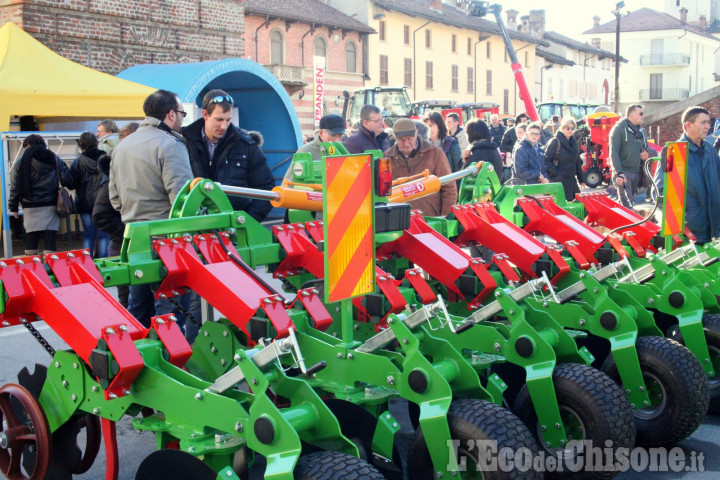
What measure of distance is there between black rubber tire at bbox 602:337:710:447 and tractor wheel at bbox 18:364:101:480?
106 inches

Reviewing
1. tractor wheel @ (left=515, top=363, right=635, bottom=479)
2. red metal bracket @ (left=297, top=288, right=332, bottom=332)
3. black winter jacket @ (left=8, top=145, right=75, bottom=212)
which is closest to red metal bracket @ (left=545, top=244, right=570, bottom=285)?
tractor wheel @ (left=515, top=363, right=635, bottom=479)

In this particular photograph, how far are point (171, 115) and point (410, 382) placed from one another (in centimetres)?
281

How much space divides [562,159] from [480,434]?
8367mm

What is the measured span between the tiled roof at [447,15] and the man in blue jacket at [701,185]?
112ft

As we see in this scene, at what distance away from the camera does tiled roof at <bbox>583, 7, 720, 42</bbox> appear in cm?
6872

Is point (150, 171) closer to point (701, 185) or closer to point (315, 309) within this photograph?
point (315, 309)

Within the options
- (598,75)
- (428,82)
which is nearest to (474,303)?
(428,82)

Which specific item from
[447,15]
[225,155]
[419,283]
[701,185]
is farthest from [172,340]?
[447,15]

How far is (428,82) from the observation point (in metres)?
44.2

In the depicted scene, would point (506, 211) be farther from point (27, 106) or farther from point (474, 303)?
point (27, 106)

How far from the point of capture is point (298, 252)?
486cm

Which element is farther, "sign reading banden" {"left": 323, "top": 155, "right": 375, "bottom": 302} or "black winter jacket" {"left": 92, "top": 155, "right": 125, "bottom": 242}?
"black winter jacket" {"left": 92, "top": 155, "right": 125, "bottom": 242}

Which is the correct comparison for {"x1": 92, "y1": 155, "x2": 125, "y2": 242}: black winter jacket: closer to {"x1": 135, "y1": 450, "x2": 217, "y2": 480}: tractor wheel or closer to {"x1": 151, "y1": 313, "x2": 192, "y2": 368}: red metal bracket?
{"x1": 151, "y1": 313, "x2": 192, "y2": 368}: red metal bracket

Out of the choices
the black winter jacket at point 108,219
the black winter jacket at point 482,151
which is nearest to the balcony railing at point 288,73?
the black winter jacket at point 482,151
